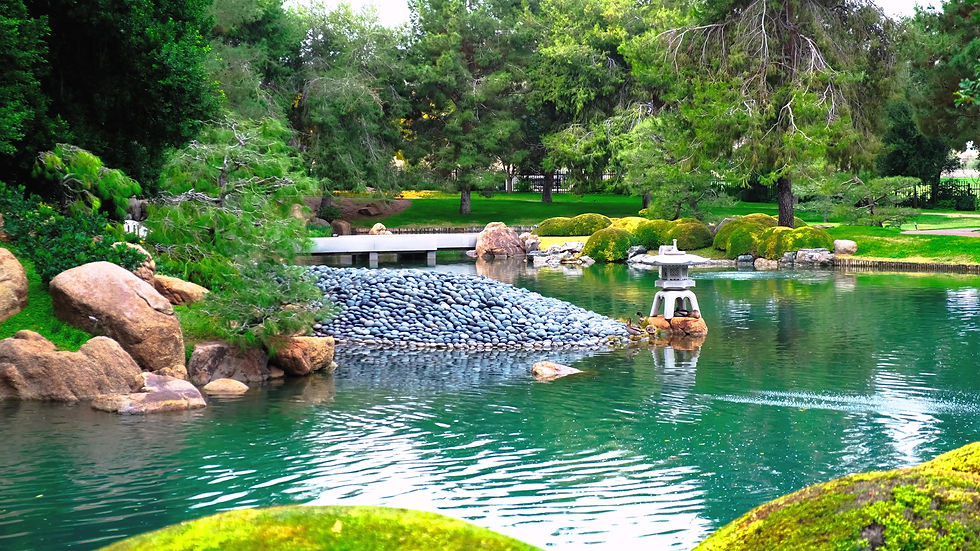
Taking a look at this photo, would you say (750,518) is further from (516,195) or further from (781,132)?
(516,195)

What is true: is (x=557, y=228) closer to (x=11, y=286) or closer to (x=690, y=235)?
(x=690, y=235)

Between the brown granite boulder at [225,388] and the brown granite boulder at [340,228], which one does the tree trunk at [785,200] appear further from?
the brown granite boulder at [225,388]

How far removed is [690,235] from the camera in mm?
36938

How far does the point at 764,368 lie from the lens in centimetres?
1573

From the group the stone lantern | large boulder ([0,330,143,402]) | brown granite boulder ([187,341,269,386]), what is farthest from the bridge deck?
large boulder ([0,330,143,402])

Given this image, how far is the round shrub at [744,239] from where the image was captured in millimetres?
34469

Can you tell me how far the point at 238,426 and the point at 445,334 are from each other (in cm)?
670

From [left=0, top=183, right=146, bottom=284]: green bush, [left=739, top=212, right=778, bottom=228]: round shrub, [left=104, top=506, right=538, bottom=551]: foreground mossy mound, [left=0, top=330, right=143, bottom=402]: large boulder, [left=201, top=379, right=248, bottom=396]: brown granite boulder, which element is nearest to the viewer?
[left=104, top=506, right=538, bottom=551]: foreground mossy mound

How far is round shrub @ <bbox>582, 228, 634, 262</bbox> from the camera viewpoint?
35.8 m

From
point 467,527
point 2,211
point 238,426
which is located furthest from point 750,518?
point 2,211

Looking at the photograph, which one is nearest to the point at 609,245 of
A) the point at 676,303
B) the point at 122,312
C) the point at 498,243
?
the point at 498,243

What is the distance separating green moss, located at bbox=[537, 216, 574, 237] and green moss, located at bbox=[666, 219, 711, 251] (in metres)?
4.77

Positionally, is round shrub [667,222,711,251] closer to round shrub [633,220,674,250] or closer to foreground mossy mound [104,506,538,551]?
round shrub [633,220,674,250]

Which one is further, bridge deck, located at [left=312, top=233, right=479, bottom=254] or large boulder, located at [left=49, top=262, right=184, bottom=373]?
bridge deck, located at [left=312, top=233, right=479, bottom=254]
